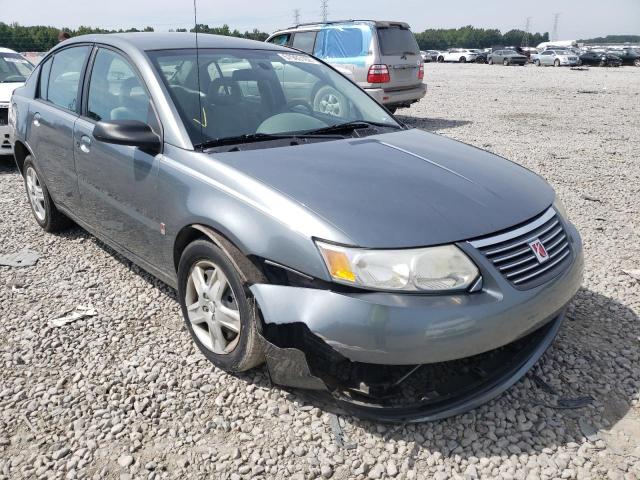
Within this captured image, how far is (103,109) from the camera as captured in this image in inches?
139

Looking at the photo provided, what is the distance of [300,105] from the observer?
11.4ft

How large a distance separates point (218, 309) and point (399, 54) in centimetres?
894

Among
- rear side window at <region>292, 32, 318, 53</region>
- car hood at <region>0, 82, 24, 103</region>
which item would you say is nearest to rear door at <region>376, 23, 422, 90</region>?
rear side window at <region>292, 32, 318, 53</region>

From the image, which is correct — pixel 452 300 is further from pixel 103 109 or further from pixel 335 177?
pixel 103 109

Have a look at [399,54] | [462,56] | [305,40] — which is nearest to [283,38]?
[305,40]

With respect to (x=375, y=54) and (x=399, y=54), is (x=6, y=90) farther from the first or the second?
(x=399, y=54)

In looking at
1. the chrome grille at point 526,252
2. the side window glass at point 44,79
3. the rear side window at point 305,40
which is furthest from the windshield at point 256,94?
the rear side window at point 305,40

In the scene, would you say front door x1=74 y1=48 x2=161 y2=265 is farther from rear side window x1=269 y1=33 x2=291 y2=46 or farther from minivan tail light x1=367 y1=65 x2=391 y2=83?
rear side window x1=269 y1=33 x2=291 y2=46

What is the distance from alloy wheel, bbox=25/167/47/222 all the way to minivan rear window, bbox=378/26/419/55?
280 inches

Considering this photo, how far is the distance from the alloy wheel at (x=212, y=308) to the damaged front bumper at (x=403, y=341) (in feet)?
1.04

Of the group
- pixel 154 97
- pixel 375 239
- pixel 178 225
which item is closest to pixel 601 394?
pixel 375 239

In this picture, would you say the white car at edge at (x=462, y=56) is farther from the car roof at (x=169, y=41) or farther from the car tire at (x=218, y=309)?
the car tire at (x=218, y=309)

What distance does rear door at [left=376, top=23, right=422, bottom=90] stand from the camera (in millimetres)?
10250

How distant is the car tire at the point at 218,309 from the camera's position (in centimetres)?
249
